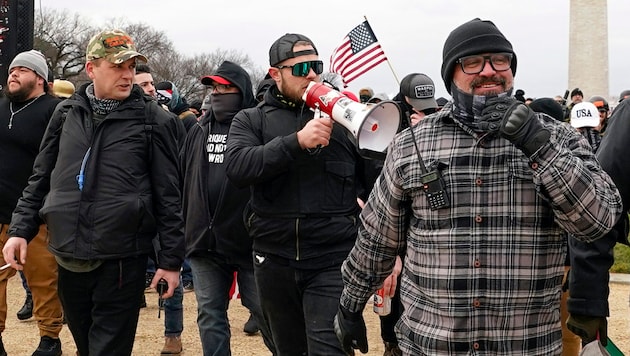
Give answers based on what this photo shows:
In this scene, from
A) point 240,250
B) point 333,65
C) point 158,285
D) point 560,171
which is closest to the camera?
point 560,171

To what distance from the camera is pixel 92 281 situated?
468 centimetres

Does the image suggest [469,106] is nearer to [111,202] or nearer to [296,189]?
[296,189]

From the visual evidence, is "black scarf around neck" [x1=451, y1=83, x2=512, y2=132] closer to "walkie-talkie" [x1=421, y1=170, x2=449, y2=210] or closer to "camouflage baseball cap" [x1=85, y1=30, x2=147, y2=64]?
"walkie-talkie" [x1=421, y1=170, x2=449, y2=210]

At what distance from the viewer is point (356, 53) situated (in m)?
8.80

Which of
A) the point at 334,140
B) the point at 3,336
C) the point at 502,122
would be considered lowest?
the point at 3,336

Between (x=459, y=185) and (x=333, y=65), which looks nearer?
(x=459, y=185)

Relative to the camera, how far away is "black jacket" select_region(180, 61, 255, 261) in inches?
218

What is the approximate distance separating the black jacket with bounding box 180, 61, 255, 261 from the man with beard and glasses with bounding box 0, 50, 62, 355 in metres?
1.67

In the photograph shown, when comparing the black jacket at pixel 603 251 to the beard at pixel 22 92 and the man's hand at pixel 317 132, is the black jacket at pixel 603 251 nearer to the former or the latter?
the man's hand at pixel 317 132

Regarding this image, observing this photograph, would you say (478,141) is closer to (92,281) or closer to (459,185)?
(459,185)

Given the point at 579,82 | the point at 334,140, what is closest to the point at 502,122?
the point at 334,140

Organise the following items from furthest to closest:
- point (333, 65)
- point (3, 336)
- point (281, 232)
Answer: point (333, 65) < point (3, 336) < point (281, 232)

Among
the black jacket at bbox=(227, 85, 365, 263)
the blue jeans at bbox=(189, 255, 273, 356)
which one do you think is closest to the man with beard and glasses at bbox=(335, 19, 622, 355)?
the black jacket at bbox=(227, 85, 365, 263)

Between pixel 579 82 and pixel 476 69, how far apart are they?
3588 centimetres
